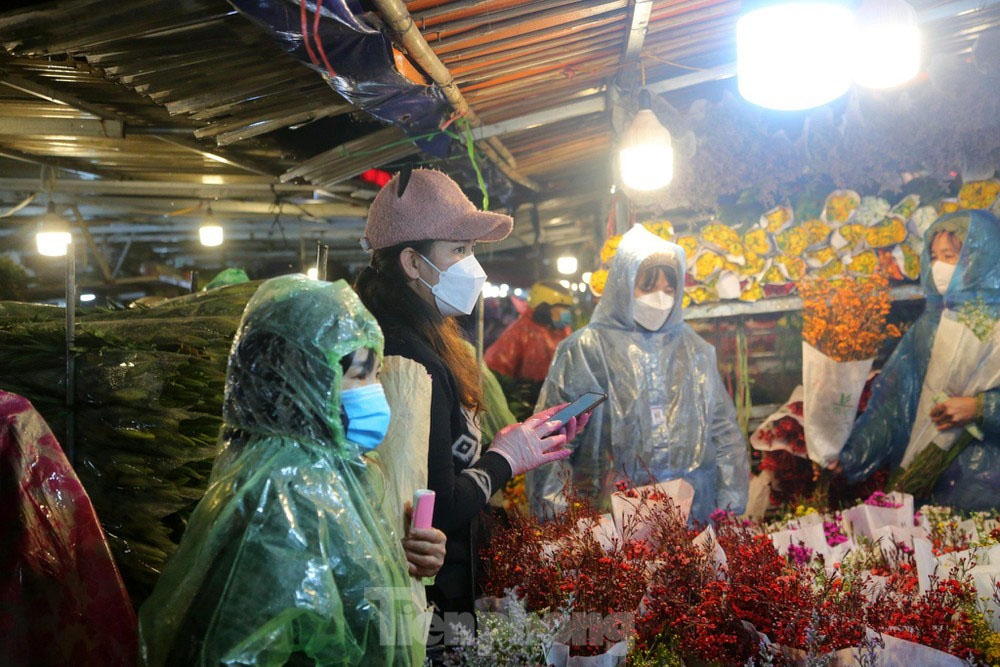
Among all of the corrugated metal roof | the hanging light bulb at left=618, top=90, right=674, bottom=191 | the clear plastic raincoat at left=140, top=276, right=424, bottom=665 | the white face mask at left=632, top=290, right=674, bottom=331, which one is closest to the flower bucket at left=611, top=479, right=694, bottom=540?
the clear plastic raincoat at left=140, top=276, right=424, bottom=665

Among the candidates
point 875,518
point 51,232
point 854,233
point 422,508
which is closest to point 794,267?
point 854,233

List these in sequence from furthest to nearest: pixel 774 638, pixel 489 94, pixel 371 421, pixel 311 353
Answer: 1. pixel 489 94
2. pixel 774 638
3. pixel 371 421
4. pixel 311 353

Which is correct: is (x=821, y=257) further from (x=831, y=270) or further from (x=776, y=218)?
(x=776, y=218)

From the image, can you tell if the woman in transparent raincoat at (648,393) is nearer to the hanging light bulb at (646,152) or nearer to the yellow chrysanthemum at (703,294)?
the hanging light bulb at (646,152)

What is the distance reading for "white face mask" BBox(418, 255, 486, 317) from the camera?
8.16 feet

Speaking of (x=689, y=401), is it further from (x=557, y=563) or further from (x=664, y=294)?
(x=557, y=563)

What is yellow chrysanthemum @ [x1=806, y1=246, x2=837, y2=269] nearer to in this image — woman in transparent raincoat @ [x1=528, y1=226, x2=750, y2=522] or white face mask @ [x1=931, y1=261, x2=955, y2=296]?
white face mask @ [x1=931, y1=261, x2=955, y2=296]

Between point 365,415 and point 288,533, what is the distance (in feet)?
1.03

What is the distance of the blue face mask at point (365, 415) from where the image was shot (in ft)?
5.53

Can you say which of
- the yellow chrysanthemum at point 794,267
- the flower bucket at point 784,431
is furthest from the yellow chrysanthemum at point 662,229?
the flower bucket at point 784,431

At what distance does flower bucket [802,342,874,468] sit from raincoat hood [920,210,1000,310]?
595 millimetres

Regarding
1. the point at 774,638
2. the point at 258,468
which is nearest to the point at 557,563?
the point at 774,638

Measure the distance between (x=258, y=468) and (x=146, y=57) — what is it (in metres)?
1.79

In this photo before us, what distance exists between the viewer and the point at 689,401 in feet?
13.3
